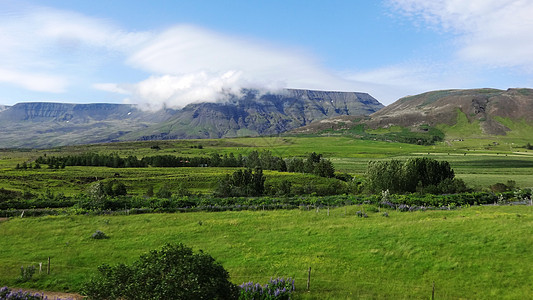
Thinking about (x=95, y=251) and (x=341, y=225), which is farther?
(x=341, y=225)

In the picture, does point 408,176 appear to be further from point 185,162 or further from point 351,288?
point 185,162

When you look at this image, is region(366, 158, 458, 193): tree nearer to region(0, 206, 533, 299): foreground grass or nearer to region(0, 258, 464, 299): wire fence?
region(0, 206, 533, 299): foreground grass

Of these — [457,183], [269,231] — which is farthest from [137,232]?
[457,183]

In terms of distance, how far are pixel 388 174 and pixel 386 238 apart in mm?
54872

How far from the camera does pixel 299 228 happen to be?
39.7 meters

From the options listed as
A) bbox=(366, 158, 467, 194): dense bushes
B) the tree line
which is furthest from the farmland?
the tree line

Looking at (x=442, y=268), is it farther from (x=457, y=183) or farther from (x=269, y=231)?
(x=457, y=183)

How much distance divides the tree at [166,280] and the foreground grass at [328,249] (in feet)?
24.5

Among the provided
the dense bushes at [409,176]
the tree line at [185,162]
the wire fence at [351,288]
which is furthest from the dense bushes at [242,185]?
the wire fence at [351,288]

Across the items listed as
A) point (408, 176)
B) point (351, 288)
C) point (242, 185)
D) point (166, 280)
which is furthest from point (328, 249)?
point (408, 176)

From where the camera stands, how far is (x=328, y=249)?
31609mm

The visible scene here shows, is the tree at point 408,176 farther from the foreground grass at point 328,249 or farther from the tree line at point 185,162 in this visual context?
the tree line at point 185,162

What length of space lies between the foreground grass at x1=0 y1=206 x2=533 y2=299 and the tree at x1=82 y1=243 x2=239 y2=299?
294 inches

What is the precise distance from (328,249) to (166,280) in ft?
62.2
